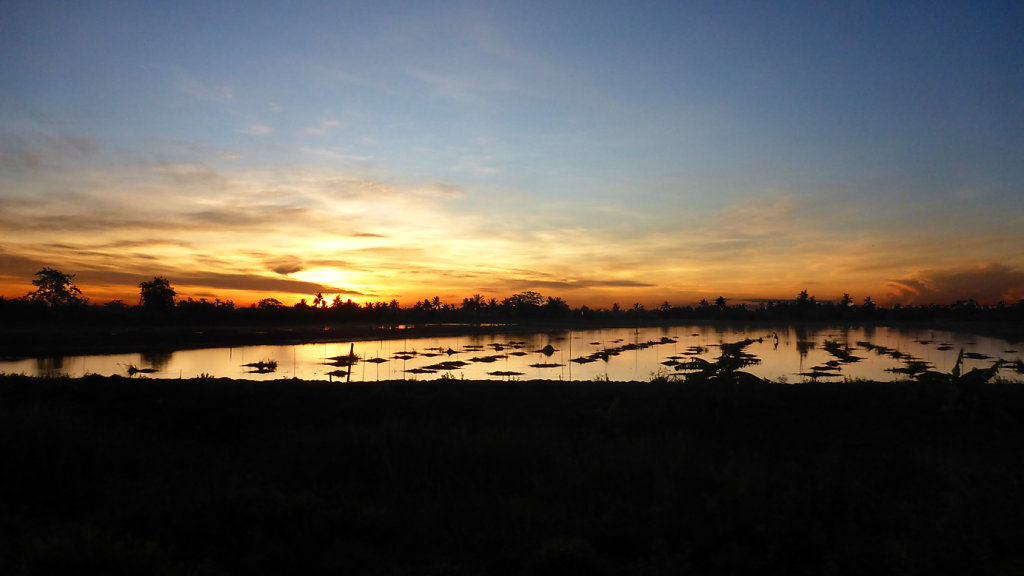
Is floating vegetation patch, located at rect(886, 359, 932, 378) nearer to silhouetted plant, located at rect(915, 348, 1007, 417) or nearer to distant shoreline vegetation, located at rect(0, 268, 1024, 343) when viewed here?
silhouetted plant, located at rect(915, 348, 1007, 417)

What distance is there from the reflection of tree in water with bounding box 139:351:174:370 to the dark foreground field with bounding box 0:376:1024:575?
2465 centimetres

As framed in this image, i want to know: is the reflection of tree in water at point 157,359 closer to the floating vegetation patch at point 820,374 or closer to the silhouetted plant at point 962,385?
the floating vegetation patch at point 820,374

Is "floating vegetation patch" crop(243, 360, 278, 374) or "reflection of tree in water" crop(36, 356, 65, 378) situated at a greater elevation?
"reflection of tree in water" crop(36, 356, 65, 378)

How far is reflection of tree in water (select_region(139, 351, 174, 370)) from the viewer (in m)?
37.1

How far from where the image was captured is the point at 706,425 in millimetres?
13336

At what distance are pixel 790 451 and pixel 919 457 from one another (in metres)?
2.30

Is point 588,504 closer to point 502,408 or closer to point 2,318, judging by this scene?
point 502,408

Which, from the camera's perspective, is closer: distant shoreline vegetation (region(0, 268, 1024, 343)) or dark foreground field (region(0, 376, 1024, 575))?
dark foreground field (region(0, 376, 1024, 575))

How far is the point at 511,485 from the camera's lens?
8961 mm

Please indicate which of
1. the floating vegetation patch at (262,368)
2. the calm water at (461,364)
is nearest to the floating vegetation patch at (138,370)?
the calm water at (461,364)

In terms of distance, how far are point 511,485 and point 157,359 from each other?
41.6 meters

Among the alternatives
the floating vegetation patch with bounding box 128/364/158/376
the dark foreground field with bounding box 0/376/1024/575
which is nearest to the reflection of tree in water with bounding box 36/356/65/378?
the floating vegetation patch with bounding box 128/364/158/376

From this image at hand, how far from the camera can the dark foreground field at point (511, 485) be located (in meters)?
5.92

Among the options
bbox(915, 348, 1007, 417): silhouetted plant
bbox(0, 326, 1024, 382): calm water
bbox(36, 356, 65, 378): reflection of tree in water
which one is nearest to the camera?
bbox(915, 348, 1007, 417): silhouetted plant
